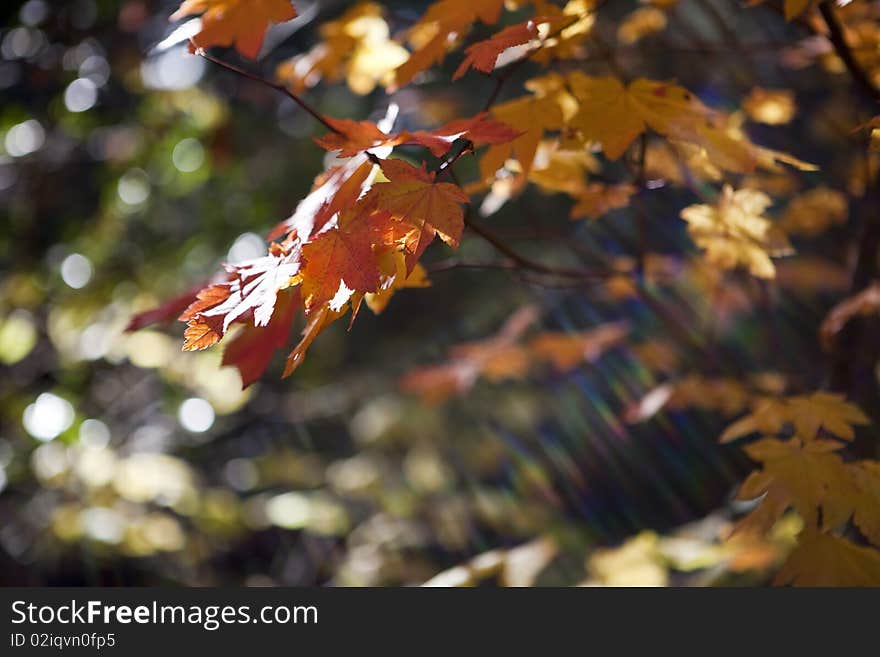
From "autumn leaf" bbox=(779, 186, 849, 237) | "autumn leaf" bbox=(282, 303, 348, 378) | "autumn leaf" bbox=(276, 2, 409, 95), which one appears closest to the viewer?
"autumn leaf" bbox=(282, 303, 348, 378)

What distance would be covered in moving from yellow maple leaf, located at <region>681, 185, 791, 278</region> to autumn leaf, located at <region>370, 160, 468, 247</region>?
22.0 inches

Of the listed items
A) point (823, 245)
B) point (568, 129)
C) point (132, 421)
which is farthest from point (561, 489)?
point (568, 129)

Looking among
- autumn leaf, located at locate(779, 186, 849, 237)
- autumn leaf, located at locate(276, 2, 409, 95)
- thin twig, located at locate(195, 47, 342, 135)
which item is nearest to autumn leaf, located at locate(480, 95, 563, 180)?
thin twig, located at locate(195, 47, 342, 135)

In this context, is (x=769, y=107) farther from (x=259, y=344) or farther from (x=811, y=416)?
(x=259, y=344)

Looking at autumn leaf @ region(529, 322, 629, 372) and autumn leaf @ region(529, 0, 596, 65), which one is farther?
autumn leaf @ region(529, 322, 629, 372)

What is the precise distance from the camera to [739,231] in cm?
121

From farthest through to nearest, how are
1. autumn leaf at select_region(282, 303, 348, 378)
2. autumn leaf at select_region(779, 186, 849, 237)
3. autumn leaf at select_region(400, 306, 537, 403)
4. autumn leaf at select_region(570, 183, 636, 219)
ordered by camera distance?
autumn leaf at select_region(400, 306, 537, 403)
autumn leaf at select_region(779, 186, 849, 237)
autumn leaf at select_region(570, 183, 636, 219)
autumn leaf at select_region(282, 303, 348, 378)

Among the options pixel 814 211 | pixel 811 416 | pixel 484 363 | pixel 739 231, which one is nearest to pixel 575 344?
pixel 484 363

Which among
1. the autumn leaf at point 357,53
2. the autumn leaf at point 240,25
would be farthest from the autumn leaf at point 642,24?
the autumn leaf at point 240,25

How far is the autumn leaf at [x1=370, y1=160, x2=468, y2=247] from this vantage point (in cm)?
83

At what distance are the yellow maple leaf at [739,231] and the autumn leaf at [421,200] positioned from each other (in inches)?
22.0

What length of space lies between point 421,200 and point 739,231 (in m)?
0.65

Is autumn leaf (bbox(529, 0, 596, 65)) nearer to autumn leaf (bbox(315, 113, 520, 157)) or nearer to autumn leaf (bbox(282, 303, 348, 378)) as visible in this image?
autumn leaf (bbox(315, 113, 520, 157))

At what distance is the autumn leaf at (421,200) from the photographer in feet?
2.73
